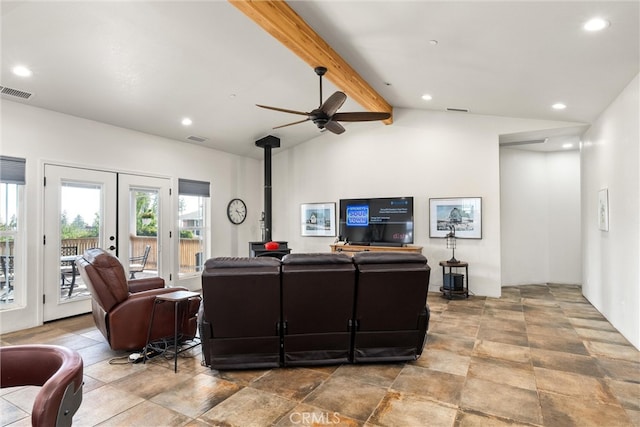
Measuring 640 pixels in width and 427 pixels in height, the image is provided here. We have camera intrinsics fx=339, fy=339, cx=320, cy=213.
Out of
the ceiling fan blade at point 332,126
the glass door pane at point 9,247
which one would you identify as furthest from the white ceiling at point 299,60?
the glass door pane at point 9,247

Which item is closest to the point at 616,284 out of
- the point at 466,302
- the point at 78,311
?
the point at 466,302

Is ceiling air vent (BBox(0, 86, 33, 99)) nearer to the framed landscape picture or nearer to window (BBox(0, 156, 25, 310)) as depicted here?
window (BBox(0, 156, 25, 310))

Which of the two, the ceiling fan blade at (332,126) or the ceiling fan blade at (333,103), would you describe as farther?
the ceiling fan blade at (332,126)

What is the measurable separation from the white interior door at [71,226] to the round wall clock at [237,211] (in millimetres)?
2522

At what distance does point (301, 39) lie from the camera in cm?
356

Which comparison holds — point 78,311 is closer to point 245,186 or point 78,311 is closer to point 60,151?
point 60,151

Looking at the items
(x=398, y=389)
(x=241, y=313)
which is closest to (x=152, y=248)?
(x=241, y=313)

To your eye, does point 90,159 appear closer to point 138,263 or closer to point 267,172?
point 138,263

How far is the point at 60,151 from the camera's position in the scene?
4.71 m

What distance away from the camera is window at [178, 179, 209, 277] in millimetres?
6535

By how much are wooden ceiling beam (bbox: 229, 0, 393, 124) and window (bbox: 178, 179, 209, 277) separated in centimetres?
360

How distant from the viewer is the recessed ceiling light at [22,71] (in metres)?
3.58

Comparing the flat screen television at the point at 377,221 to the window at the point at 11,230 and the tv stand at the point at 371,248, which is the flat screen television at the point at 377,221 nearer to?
the tv stand at the point at 371,248

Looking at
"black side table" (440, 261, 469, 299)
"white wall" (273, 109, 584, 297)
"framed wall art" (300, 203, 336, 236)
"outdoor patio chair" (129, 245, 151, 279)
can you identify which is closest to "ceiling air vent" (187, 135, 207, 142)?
"outdoor patio chair" (129, 245, 151, 279)
